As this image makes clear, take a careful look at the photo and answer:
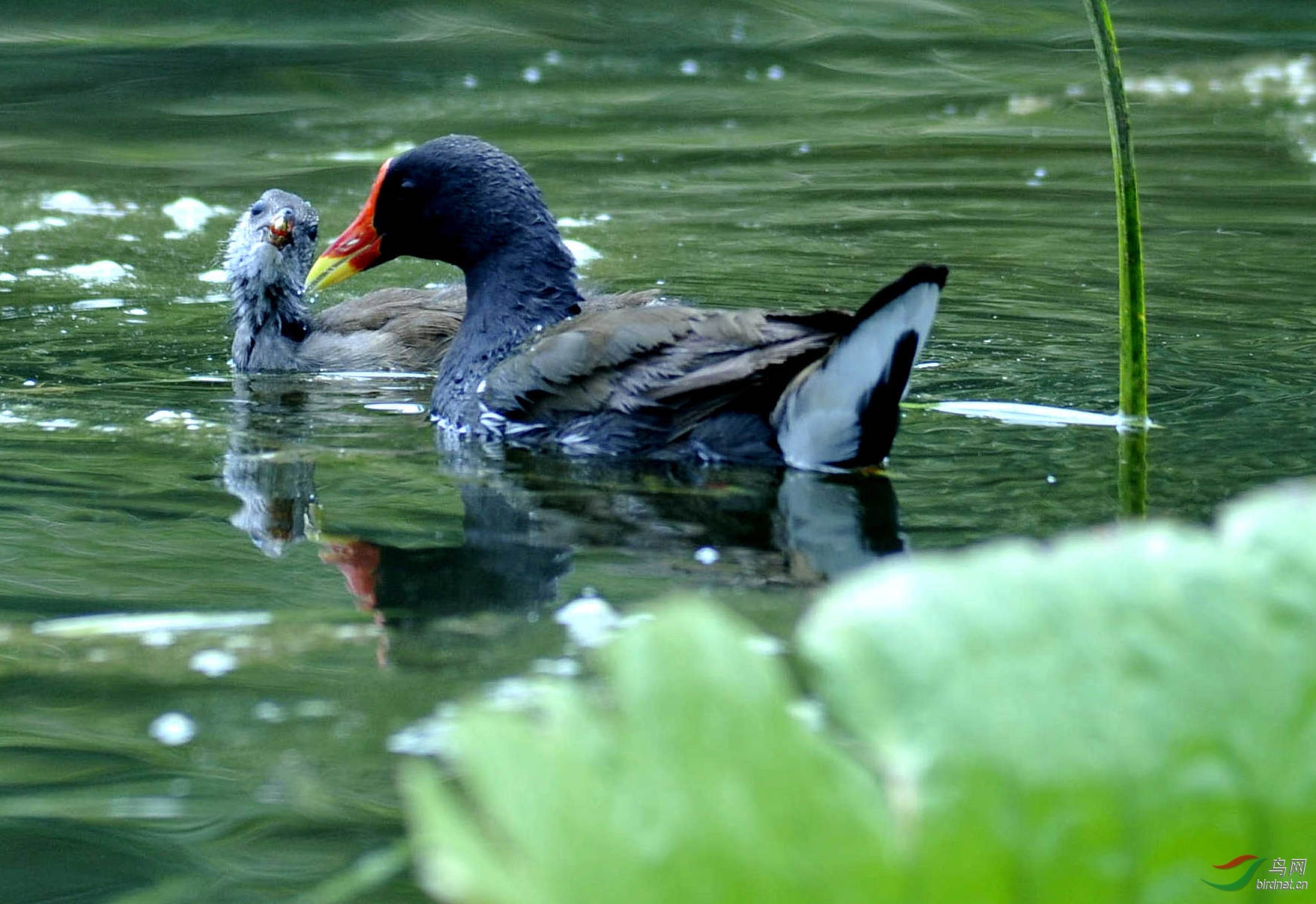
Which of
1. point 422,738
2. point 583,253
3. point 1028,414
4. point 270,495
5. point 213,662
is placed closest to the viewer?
point 422,738

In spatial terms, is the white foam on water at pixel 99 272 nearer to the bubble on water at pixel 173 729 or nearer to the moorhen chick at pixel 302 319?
the moorhen chick at pixel 302 319

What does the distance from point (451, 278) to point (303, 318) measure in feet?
7.08

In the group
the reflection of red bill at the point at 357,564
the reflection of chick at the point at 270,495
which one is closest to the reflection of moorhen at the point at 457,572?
the reflection of red bill at the point at 357,564

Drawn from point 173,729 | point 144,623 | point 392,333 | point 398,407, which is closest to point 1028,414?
point 398,407

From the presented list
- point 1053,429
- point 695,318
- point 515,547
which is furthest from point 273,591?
point 1053,429

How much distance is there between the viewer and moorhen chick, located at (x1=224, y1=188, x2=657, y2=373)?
21.5 ft

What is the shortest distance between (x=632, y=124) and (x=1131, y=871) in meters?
11.4

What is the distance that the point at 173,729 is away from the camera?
2.69 m

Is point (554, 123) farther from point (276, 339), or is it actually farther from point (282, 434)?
point (282, 434)

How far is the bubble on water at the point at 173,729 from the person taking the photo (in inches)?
104

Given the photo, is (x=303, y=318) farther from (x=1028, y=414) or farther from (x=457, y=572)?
(x=457, y=572)

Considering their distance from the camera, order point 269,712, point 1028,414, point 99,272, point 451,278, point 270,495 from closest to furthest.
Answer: point 269,712
point 270,495
point 1028,414
point 99,272
point 451,278

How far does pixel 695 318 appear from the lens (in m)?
4.77

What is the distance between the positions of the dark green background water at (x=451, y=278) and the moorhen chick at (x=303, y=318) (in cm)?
20
